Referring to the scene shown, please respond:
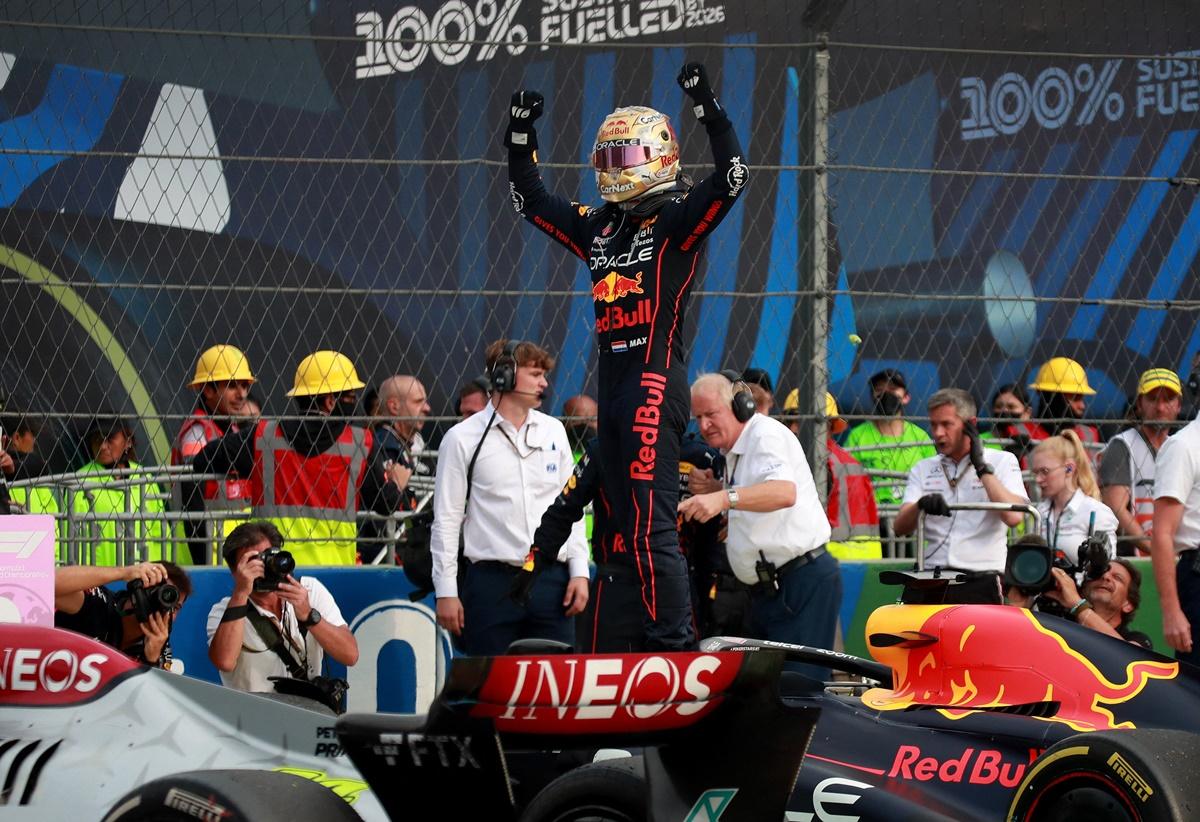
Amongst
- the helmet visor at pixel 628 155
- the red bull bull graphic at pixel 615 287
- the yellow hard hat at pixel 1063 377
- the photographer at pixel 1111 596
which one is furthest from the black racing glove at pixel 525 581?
the yellow hard hat at pixel 1063 377

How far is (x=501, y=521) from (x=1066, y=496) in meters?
2.28

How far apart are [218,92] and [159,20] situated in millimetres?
575

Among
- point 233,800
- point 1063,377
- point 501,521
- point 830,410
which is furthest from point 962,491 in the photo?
point 233,800

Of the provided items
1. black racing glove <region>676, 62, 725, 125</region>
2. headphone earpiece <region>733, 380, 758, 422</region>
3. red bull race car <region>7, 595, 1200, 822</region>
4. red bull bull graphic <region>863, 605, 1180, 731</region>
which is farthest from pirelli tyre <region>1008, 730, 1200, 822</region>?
headphone earpiece <region>733, 380, 758, 422</region>

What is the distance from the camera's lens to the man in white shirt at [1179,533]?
230 inches

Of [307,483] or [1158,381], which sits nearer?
[307,483]

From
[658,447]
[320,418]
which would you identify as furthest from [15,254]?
[658,447]

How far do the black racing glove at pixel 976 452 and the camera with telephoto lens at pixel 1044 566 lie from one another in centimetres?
63

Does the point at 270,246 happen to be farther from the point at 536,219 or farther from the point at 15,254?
the point at 536,219

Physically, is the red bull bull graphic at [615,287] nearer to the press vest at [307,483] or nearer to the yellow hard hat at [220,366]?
the press vest at [307,483]

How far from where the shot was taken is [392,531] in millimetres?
6617

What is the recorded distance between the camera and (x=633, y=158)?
5.23 metres

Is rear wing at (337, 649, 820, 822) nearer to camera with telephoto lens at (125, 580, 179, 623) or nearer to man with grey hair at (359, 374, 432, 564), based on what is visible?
camera with telephoto lens at (125, 580, 179, 623)

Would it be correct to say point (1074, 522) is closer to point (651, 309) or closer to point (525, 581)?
point (525, 581)
